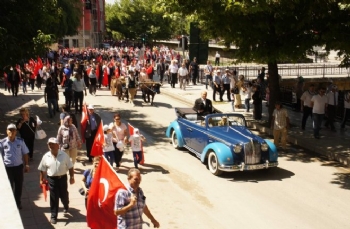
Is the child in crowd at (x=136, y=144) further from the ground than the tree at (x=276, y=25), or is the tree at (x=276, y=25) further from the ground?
the tree at (x=276, y=25)

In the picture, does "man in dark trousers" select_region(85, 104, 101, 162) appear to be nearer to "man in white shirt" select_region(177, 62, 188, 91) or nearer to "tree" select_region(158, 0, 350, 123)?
"tree" select_region(158, 0, 350, 123)

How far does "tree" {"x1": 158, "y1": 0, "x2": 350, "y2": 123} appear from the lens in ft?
50.0

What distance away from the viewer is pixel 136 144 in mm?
12727

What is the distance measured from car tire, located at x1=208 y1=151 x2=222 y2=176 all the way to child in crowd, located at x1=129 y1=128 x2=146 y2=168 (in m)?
1.76

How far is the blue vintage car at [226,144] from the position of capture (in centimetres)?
1233

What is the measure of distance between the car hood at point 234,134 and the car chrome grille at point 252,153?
0.54 ft

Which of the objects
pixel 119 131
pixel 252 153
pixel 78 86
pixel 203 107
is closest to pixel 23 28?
pixel 78 86

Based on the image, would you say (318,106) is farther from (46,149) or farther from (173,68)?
(173,68)

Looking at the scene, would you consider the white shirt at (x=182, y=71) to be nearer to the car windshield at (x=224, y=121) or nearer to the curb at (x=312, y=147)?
the curb at (x=312, y=147)

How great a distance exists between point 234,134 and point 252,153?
2.82 ft

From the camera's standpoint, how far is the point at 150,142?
16.5 metres

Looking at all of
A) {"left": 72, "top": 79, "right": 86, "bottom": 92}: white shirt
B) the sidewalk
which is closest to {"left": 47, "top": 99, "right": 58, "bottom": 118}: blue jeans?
{"left": 72, "top": 79, "right": 86, "bottom": 92}: white shirt

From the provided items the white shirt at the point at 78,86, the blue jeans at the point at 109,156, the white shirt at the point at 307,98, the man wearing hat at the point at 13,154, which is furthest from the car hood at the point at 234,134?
the white shirt at the point at 78,86

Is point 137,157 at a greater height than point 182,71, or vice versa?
point 182,71
